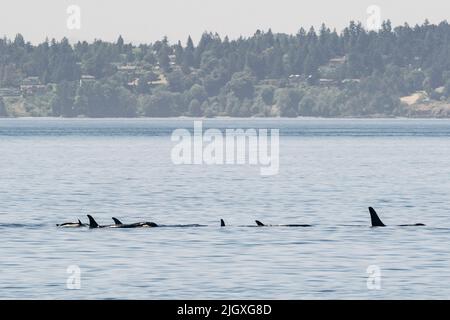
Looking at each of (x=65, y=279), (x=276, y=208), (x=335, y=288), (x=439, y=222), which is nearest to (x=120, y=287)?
(x=65, y=279)

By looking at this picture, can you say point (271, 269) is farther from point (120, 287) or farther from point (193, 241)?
point (193, 241)

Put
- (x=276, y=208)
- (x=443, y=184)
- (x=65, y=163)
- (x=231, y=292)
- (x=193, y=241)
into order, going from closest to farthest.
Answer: (x=231, y=292) < (x=193, y=241) < (x=276, y=208) < (x=443, y=184) < (x=65, y=163)

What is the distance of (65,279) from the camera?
36125 mm

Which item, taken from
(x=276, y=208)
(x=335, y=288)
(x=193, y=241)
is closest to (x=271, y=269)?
(x=335, y=288)

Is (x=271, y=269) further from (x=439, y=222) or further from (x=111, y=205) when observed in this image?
(x=111, y=205)

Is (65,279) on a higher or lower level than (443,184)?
higher

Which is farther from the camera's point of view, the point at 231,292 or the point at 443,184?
the point at 443,184

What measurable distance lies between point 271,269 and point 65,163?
100.0 m

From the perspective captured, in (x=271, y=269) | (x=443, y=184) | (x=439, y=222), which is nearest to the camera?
(x=271, y=269)

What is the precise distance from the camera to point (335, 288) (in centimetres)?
3447

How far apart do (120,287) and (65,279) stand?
7.31ft
